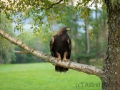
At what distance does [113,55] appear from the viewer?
4762 millimetres

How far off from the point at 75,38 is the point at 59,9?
25.0m

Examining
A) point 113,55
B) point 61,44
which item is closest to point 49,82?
point 61,44

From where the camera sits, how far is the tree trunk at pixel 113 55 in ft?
15.4

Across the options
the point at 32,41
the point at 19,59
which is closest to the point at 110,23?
the point at 19,59

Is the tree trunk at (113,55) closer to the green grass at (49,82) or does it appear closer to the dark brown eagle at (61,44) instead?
→ the dark brown eagle at (61,44)

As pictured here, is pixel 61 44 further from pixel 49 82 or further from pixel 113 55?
pixel 49 82

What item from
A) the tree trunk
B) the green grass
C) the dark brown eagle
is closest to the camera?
the tree trunk

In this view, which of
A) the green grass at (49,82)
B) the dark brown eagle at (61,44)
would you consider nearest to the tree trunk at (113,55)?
the dark brown eagle at (61,44)

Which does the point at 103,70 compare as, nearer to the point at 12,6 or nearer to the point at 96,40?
the point at 12,6

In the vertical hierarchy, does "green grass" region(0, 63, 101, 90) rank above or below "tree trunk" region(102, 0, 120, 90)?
below

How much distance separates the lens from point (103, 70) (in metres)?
4.81

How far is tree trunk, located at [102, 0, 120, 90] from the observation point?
469 centimetres

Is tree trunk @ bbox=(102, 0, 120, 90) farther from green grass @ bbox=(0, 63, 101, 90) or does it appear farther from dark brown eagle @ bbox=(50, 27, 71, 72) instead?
green grass @ bbox=(0, 63, 101, 90)

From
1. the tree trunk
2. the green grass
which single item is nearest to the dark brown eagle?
the tree trunk
